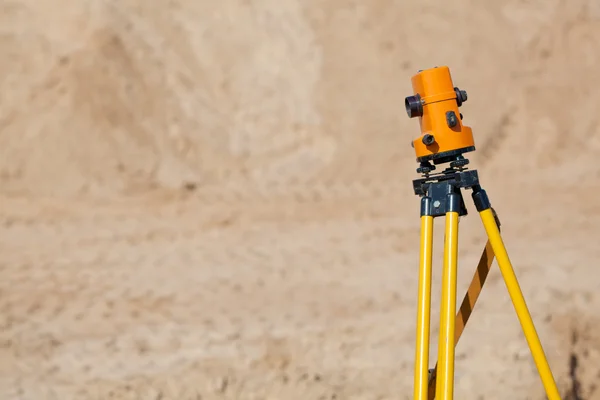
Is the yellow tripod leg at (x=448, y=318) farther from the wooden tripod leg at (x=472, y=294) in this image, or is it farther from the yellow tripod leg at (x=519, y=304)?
the wooden tripod leg at (x=472, y=294)

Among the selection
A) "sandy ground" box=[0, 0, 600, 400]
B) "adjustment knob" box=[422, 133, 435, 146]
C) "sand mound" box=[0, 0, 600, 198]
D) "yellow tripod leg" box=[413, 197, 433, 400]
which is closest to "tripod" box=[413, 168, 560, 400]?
"yellow tripod leg" box=[413, 197, 433, 400]

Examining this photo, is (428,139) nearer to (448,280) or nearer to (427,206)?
(427,206)

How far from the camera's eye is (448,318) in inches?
90.4

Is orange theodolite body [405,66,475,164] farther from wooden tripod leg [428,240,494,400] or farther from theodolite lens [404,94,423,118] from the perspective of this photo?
wooden tripod leg [428,240,494,400]

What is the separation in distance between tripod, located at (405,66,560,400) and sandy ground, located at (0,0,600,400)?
6.14 feet

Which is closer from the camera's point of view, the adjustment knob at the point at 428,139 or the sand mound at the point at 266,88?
the adjustment knob at the point at 428,139

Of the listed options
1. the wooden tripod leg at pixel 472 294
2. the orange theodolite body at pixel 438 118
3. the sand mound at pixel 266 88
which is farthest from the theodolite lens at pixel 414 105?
the sand mound at pixel 266 88

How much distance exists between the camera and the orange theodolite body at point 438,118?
2.39m

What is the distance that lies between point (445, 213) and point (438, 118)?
0.97ft

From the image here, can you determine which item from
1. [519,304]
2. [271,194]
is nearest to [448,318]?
[519,304]

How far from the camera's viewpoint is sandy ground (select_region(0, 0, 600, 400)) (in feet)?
Result: 16.2

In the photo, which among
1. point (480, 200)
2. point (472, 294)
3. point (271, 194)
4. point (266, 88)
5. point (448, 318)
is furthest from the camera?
point (266, 88)

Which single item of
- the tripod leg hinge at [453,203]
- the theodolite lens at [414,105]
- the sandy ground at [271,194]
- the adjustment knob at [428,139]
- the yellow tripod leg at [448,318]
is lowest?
the yellow tripod leg at [448,318]

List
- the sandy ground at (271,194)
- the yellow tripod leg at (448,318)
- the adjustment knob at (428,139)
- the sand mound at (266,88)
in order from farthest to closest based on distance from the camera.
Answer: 1. the sand mound at (266,88)
2. the sandy ground at (271,194)
3. the adjustment knob at (428,139)
4. the yellow tripod leg at (448,318)
